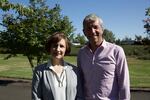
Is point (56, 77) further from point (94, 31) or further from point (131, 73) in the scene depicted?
point (131, 73)

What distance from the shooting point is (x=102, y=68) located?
12.4 ft

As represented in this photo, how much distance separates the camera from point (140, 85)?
1905 cm

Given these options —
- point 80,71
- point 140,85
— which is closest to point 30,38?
point 140,85

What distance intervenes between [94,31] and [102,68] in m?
0.37

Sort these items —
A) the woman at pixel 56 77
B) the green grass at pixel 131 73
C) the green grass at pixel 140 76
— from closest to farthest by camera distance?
the woman at pixel 56 77, the green grass at pixel 140 76, the green grass at pixel 131 73

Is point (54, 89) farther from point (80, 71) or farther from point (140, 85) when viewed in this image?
point (140, 85)

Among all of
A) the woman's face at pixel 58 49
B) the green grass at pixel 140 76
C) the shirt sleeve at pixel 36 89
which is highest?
the woman's face at pixel 58 49

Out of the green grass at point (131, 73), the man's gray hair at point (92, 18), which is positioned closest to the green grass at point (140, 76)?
the green grass at point (131, 73)

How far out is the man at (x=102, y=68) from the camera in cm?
377

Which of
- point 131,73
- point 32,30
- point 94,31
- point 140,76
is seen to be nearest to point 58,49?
point 94,31

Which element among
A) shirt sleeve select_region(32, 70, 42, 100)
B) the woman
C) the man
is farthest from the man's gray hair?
shirt sleeve select_region(32, 70, 42, 100)

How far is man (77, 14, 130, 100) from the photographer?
377 centimetres

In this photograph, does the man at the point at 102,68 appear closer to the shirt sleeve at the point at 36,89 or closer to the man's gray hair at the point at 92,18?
the man's gray hair at the point at 92,18

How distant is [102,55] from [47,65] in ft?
1.84
